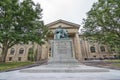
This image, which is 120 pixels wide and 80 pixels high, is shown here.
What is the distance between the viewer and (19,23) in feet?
76.2

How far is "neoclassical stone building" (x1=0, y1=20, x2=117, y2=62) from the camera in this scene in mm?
46781

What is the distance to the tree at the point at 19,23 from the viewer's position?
20750 millimetres

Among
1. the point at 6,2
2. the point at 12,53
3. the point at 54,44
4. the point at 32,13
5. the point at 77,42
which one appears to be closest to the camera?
the point at 54,44

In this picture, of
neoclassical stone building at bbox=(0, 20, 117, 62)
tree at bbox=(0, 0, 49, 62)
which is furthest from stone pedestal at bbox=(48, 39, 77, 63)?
neoclassical stone building at bbox=(0, 20, 117, 62)

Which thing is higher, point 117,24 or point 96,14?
point 96,14

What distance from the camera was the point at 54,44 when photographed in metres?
17.2

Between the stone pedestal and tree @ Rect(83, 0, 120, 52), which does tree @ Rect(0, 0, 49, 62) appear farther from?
tree @ Rect(83, 0, 120, 52)

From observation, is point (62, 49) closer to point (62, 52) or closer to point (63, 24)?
point (62, 52)

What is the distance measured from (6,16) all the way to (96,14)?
1470 centimetres

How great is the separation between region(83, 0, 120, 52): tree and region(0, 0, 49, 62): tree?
8.42 meters

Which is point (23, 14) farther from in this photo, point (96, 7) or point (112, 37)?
point (112, 37)

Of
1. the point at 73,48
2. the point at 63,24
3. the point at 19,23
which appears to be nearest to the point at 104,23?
the point at 19,23

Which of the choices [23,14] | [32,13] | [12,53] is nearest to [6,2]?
[23,14]

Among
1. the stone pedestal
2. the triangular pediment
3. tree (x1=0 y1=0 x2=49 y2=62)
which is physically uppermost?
the triangular pediment
